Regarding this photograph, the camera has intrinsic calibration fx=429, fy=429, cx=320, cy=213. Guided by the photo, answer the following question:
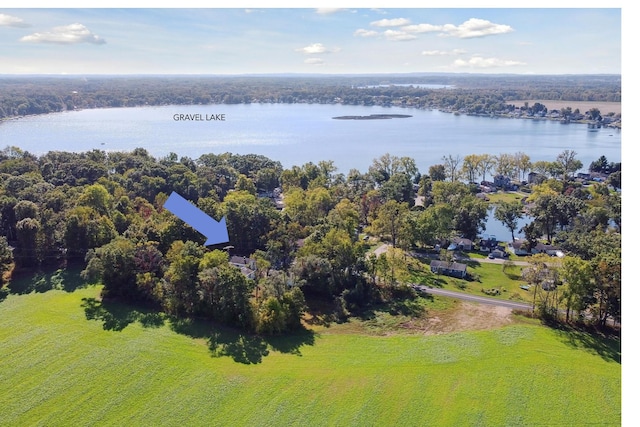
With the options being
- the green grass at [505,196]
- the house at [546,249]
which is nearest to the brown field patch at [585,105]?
the green grass at [505,196]

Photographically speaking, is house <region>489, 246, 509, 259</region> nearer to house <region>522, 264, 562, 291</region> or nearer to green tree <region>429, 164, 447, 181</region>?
house <region>522, 264, 562, 291</region>

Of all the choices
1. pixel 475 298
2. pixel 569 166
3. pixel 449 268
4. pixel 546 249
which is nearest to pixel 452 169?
pixel 569 166

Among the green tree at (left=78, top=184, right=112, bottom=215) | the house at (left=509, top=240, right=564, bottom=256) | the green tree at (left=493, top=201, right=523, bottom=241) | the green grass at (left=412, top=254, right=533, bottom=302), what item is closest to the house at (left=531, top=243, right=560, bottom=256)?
the house at (left=509, top=240, right=564, bottom=256)

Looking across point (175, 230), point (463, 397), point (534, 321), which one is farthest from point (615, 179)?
point (175, 230)

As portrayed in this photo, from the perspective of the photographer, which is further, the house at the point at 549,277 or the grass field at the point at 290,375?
the house at the point at 549,277

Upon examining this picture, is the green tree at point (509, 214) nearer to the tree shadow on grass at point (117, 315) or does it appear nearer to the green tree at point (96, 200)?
the tree shadow on grass at point (117, 315)

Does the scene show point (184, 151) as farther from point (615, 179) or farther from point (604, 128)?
point (604, 128)
